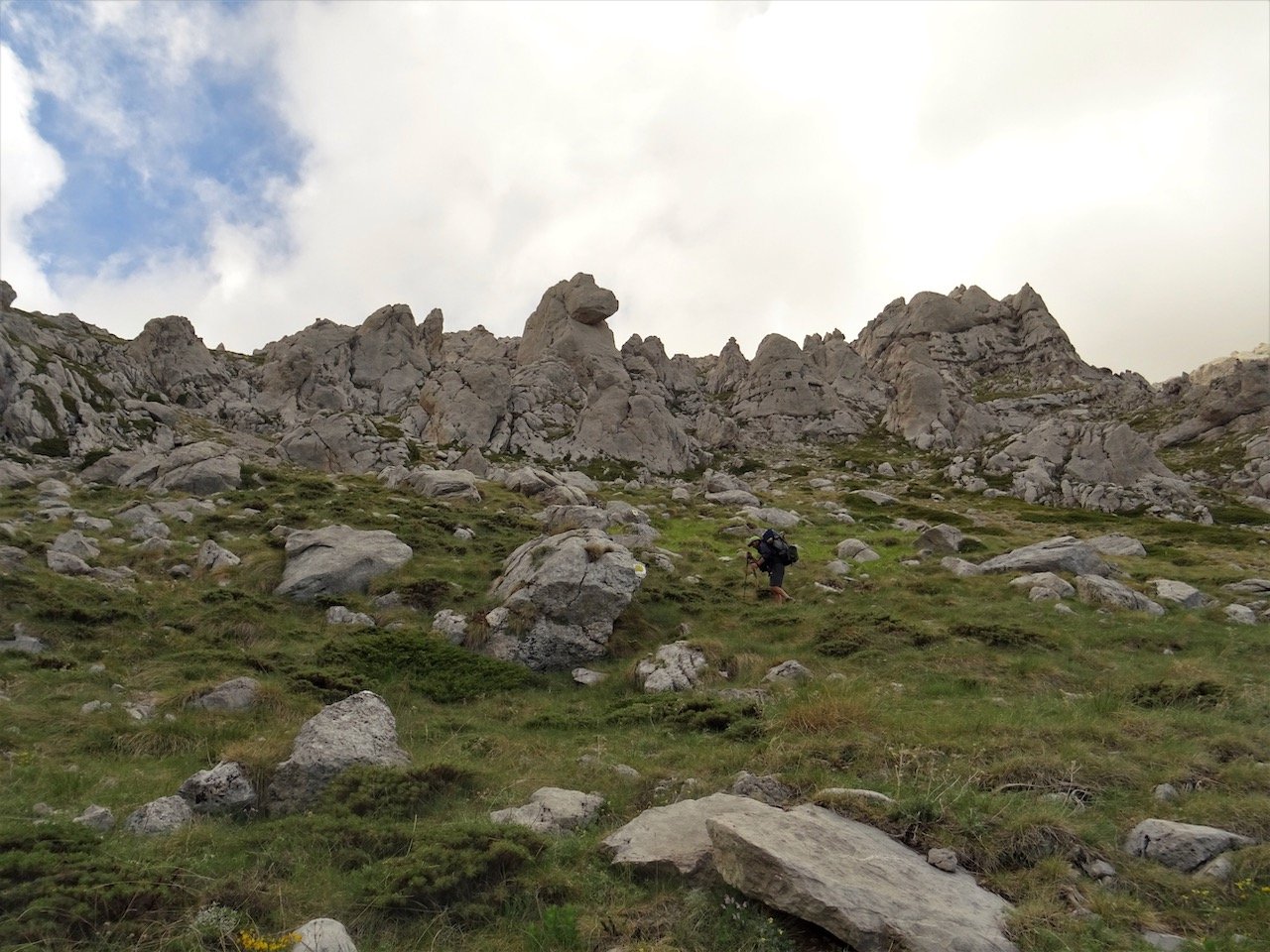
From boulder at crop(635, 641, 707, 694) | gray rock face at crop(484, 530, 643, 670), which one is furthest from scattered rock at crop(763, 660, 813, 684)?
gray rock face at crop(484, 530, 643, 670)

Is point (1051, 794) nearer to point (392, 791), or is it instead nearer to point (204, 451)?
point (392, 791)

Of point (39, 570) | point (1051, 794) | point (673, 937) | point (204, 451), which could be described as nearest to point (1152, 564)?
point (1051, 794)

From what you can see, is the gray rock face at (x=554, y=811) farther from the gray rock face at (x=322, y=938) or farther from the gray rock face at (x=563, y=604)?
the gray rock face at (x=563, y=604)

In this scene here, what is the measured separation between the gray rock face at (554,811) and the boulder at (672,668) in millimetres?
5254

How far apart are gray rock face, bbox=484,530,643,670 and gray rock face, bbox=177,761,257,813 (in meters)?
7.28

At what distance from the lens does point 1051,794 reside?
27.8 feet

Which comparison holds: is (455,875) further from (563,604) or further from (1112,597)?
(1112,597)

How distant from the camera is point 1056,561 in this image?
2391cm

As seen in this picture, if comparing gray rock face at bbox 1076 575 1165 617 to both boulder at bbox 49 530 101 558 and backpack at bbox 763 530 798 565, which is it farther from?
boulder at bbox 49 530 101 558

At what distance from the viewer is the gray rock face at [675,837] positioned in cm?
709

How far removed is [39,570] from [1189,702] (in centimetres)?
2462

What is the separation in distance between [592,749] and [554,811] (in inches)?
103

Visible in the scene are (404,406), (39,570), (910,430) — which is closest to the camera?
(39,570)

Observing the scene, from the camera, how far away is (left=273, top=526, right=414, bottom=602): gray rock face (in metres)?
19.1
